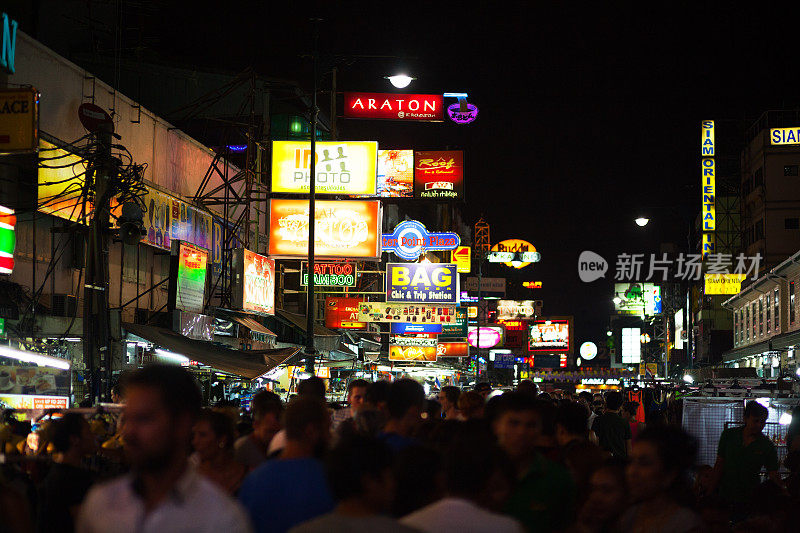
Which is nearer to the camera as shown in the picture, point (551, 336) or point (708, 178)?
point (708, 178)

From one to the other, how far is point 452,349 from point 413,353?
12.2 metres

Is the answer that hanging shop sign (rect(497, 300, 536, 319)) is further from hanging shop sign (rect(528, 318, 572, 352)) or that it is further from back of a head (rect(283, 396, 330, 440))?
back of a head (rect(283, 396, 330, 440))

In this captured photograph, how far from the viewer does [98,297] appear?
47.2ft

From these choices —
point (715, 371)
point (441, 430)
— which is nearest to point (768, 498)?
point (441, 430)

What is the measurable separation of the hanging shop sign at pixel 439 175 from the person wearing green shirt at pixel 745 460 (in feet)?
77.1

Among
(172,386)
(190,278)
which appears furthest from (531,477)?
(190,278)

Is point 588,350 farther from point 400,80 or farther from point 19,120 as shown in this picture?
point 19,120

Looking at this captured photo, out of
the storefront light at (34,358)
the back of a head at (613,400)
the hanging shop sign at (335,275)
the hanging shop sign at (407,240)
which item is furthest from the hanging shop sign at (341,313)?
the back of a head at (613,400)

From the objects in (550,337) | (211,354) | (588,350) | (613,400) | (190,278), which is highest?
(190,278)

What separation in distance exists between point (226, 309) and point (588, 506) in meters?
19.5

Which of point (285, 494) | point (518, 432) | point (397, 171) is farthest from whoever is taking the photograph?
point (397, 171)

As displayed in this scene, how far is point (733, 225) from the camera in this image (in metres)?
61.7

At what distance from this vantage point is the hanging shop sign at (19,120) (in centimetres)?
1411

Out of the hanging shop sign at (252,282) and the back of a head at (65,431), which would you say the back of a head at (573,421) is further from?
the hanging shop sign at (252,282)
